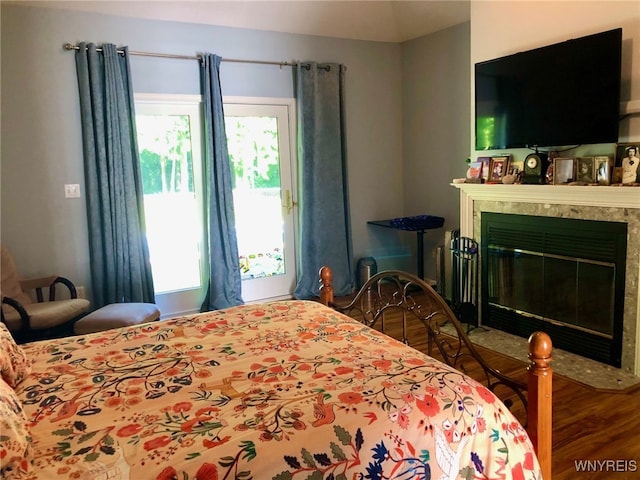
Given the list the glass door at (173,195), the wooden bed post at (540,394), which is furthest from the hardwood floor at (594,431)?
the glass door at (173,195)

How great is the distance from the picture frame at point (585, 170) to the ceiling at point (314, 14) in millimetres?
2050

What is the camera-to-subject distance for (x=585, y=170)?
3416 millimetres

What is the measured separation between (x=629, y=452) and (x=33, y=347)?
8.77 ft

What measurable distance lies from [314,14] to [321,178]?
155cm

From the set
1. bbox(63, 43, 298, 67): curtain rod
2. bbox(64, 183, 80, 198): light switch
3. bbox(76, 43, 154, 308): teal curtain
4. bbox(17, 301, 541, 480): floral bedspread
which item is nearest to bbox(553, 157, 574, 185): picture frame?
bbox(17, 301, 541, 480): floral bedspread

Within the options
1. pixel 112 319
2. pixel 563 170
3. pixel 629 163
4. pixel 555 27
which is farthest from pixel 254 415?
pixel 555 27

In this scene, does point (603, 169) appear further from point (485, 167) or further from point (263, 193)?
point (263, 193)

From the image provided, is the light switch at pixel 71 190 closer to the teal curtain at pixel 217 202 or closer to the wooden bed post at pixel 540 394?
the teal curtain at pixel 217 202

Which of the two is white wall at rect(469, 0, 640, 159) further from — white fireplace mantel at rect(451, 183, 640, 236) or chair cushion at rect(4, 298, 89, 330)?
chair cushion at rect(4, 298, 89, 330)

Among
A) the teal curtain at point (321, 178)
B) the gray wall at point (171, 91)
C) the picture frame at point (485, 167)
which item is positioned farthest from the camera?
the teal curtain at point (321, 178)

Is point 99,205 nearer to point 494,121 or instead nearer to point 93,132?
point 93,132

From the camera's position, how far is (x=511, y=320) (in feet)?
13.4

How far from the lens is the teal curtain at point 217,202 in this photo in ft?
15.2

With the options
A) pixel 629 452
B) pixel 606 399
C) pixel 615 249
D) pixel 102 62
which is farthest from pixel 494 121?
pixel 102 62
